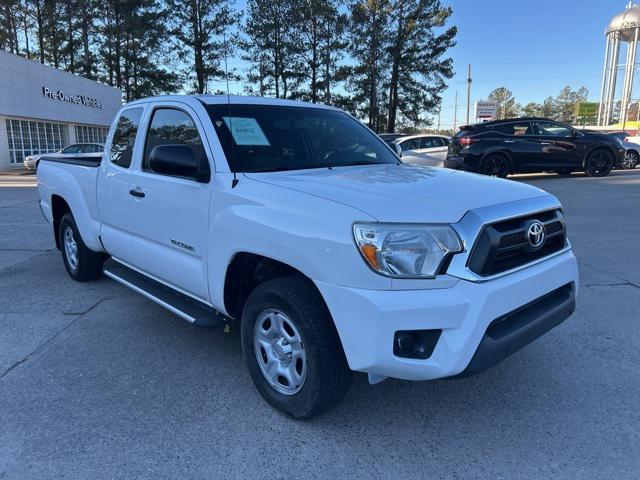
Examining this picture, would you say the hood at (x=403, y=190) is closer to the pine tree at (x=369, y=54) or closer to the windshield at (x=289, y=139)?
the windshield at (x=289, y=139)

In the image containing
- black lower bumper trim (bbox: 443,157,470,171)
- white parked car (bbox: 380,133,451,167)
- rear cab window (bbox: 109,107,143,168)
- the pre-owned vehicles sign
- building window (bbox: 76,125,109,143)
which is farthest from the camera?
building window (bbox: 76,125,109,143)

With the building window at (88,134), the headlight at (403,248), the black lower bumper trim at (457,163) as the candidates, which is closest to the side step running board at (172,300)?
the headlight at (403,248)

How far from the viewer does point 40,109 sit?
30.6 m

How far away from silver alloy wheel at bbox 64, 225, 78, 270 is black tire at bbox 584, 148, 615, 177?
1501 centimetres

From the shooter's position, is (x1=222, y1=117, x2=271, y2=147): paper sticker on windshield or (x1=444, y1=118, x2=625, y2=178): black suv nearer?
(x1=222, y1=117, x2=271, y2=147): paper sticker on windshield

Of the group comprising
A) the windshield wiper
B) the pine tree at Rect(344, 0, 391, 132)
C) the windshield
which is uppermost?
the pine tree at Rect(344, 0, 391, 132)

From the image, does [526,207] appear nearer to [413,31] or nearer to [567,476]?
[567,476]

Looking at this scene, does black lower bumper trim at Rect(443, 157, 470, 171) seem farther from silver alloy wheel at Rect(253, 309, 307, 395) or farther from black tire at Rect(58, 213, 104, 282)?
silver alloy wheel at Rect(253, 309, 307, 395)

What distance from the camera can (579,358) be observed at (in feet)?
12.3

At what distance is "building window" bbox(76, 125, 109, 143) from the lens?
3613 centimetres

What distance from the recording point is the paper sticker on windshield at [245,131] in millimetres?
3522

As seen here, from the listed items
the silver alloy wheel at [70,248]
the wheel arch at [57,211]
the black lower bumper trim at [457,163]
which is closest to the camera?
the silver alloy wheel at [70,248]

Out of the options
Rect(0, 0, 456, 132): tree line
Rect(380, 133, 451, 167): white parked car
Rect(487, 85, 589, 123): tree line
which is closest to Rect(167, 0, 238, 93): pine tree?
Rect(0, 0, 456, 132): tree line

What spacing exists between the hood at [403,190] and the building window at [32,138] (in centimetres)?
3145
